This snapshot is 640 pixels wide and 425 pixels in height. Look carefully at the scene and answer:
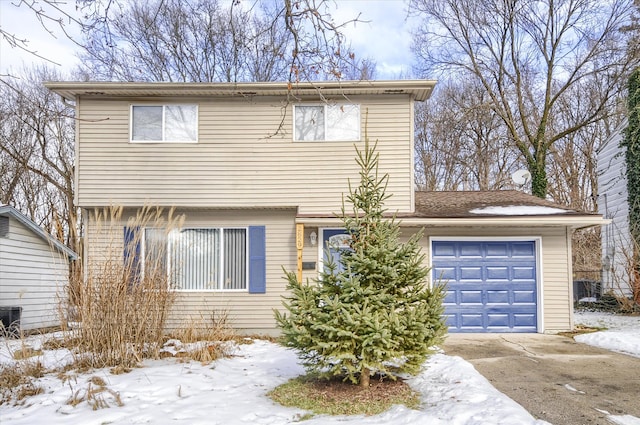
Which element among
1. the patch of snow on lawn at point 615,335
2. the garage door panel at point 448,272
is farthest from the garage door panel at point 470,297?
the patch of snow on lawn at point 615,335

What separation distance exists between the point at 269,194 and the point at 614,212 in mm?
11268

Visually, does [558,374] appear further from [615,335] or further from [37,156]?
[37,156]

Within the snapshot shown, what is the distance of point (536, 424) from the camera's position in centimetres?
436

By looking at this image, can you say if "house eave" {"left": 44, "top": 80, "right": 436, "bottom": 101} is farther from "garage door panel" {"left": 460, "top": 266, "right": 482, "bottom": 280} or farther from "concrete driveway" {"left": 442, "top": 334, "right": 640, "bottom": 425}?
"concrete driveway" {"left": 442, "top": 334, "right": 640, "bottom": 425}

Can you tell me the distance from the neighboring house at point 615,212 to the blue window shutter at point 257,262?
31.9 ft

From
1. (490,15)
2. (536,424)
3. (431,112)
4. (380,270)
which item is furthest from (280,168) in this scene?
(431,112)

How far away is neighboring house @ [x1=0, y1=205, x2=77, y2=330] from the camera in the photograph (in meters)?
10.4

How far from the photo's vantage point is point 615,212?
15312mm

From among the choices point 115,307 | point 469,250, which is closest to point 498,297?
point 469,250

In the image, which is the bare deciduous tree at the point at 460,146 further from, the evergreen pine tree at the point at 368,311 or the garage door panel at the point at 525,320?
the evergreen pine tree at the point at 368,311

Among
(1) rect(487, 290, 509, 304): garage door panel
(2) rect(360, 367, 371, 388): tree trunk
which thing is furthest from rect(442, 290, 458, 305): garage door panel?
(2) rect(360, 367, 371, 388): tree trunk

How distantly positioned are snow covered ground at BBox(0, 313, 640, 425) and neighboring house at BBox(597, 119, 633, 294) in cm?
981

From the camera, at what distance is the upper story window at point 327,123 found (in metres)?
10.0

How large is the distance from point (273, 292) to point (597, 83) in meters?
16.7
